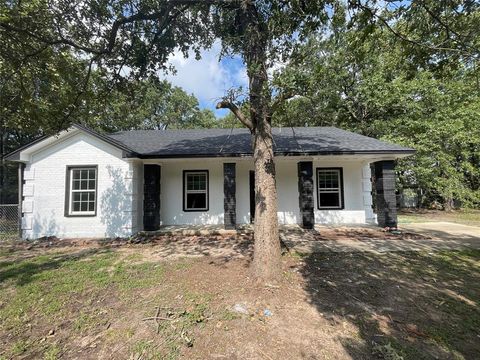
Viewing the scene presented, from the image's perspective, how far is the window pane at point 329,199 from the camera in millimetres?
11359

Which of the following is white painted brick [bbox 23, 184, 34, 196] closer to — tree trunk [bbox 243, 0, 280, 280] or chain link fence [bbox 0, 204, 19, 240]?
chain link fence [bbox 0, 204, 19, 240]

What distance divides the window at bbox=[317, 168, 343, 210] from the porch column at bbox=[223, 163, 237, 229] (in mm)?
3796

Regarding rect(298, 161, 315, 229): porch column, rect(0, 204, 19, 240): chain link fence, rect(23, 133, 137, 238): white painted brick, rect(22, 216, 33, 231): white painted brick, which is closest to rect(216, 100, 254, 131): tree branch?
rect(298, 161, 315, 229): porch column

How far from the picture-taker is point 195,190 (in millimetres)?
11305

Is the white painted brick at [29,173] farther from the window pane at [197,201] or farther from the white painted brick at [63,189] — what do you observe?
the window pane at [197,201]

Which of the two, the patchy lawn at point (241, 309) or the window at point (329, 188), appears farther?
the window at point (329, 188)

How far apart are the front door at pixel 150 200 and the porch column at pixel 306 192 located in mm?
5583

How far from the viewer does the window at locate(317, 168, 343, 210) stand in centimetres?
1133

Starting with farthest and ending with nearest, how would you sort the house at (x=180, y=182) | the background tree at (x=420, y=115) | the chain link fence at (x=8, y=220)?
the background tree at (x=420, y=115) → the chain link fence at (x=8, y=220) → the house at (x=180, y=182)

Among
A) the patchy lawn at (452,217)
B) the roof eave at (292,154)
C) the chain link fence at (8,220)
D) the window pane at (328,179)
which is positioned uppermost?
the roof eave at (292,154)

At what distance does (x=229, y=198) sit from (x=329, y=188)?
4409 millimetres

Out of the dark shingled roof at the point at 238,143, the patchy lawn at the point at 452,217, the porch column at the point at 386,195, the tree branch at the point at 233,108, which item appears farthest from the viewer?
the patchy lawn at the point at 452,217

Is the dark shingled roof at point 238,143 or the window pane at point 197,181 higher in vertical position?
the dark shingled roof at point 238,143

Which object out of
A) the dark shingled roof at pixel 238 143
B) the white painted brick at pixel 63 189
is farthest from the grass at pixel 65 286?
the dark shingled roof at pixel 238 143
